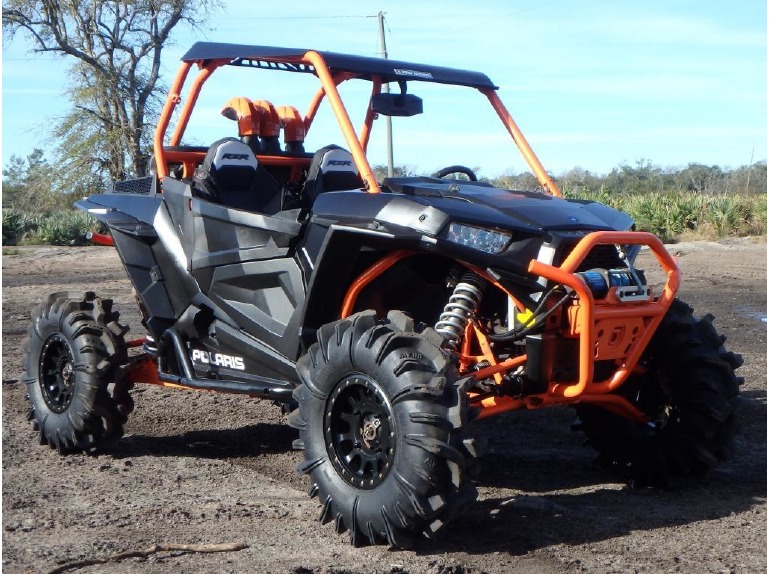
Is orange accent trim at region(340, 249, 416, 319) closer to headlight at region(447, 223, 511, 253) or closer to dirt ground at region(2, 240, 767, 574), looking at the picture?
headlight at region(447, 223, 511, 253)

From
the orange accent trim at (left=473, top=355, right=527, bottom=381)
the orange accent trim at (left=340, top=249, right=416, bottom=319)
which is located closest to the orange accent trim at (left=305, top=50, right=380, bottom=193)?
the orange accent trim at (left=340, top=249, right=416, bottom=319)

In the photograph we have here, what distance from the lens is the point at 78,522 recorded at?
505cm

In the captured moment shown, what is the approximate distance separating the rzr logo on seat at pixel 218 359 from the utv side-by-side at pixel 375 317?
1cm

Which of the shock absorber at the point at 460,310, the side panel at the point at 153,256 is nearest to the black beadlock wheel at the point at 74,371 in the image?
the side panel at the point at 153,256

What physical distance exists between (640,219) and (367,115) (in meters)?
18.6

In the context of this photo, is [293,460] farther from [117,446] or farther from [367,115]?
[367,115]

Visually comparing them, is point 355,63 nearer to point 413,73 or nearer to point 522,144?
point 413,73

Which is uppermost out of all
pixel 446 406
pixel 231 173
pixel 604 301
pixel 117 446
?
pixel 231 173

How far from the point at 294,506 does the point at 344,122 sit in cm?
199

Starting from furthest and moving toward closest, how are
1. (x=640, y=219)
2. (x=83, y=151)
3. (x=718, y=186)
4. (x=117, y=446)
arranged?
1. (x=718, y=186)
2. (x=83, y=151)
3. (x=640, y=219)
4. (x=117, y=446)

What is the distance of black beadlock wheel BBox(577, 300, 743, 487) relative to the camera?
559 centimetres

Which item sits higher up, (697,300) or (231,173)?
(231,173)

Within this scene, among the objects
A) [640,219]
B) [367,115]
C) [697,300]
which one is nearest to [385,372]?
[367,115]

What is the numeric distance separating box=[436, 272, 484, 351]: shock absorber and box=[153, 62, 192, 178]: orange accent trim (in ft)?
8.04
